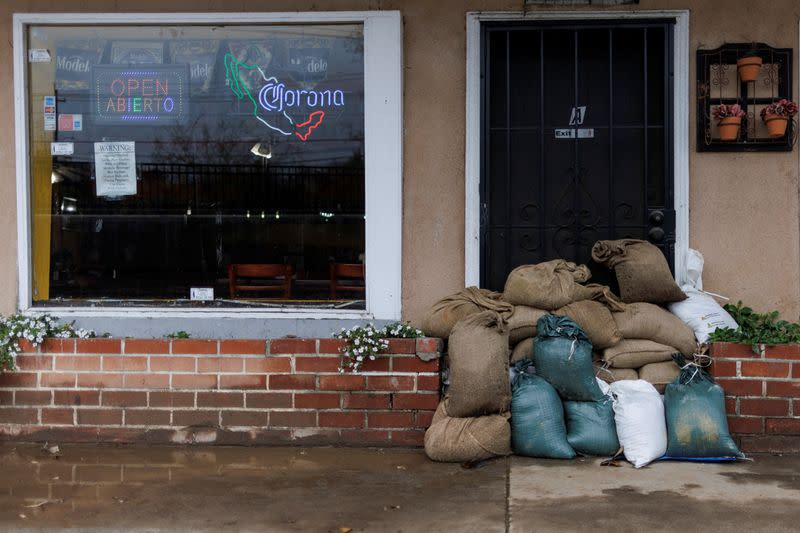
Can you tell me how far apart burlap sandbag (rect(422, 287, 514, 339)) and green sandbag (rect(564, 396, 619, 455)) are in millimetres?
745

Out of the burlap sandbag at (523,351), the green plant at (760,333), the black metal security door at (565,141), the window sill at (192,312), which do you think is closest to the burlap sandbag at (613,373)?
the burlap sandbag at (523,351)

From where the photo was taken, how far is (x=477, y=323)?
5.11 meters

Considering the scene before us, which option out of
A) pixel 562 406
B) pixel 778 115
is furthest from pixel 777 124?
pixel 562 406

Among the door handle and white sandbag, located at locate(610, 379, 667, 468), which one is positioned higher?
the door handle

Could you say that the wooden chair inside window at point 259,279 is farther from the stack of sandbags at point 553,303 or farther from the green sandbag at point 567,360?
the green sandbag at point 567,360

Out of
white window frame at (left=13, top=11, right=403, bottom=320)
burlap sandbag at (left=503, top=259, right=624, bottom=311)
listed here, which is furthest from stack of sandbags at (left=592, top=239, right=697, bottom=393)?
white window frame at (left=13, top=11, right=403, bottom=320)

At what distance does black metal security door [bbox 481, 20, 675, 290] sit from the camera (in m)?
5.76

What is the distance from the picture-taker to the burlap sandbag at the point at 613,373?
5172 mm

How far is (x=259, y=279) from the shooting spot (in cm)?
595

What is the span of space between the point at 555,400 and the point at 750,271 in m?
1.76

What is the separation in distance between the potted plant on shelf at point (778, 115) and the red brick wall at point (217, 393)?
2.62m

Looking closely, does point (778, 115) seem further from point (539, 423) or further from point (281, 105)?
point (281, 105)

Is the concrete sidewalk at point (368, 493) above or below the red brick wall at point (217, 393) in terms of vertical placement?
below

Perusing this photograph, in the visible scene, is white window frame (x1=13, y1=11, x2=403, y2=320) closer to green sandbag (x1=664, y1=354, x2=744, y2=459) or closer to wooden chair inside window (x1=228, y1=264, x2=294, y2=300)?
wooden chair inside window (x1=228, y1=264, x2=294, y2=300)
